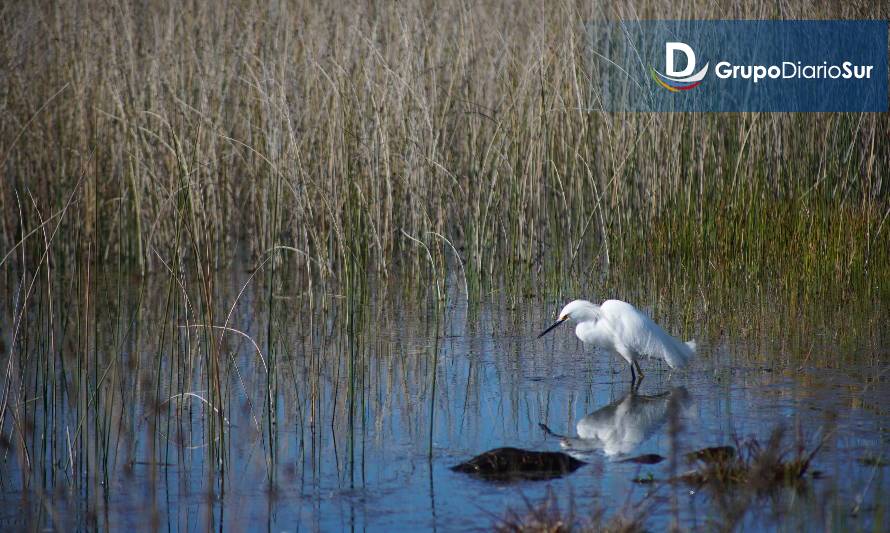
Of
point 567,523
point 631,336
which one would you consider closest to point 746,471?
point 567,523

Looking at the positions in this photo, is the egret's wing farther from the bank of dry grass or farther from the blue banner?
the blue banner

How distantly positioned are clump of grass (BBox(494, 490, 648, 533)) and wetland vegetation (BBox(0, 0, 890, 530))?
30 millimetres

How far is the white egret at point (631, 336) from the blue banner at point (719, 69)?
96.8 inches

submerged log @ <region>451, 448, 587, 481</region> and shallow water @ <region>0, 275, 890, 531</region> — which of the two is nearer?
shallow water @ <region>0, 275, 890, 531</region>

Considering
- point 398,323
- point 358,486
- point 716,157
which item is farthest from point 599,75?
point 358,486

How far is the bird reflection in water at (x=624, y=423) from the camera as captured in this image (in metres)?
4.05

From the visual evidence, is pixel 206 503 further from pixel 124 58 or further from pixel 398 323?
pixel 124 58

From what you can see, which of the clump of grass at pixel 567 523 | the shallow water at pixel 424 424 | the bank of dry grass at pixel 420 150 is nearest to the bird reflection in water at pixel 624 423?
the shallow water at pixel 424 424

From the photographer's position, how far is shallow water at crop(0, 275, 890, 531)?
3434mm

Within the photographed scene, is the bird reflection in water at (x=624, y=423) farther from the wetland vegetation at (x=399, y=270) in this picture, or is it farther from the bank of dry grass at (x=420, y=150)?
the bank of dry grass at (x=420, y=150)

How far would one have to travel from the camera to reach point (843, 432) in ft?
13.3

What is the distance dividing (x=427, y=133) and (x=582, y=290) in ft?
5.07

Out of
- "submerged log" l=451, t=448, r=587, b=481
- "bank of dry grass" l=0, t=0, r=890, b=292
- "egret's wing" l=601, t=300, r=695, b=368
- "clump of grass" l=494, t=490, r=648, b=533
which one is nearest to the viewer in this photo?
"clump of grass" l=494, t=490, r=648, b=533

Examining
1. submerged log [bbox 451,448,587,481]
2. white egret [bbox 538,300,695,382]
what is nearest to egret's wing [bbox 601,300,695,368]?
white egret [bbox 538,300,695,382]
